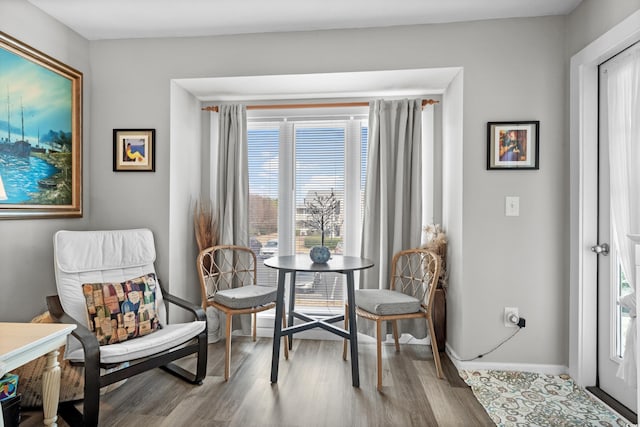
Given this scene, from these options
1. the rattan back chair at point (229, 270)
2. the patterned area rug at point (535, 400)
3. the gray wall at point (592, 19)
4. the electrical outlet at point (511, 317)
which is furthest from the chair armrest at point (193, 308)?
the gray wall at point (592, 19)

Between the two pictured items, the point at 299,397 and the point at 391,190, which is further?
the point at 391,190

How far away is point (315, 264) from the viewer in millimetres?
2746

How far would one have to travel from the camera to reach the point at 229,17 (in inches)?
107

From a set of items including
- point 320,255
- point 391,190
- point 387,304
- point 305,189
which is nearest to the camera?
point 387,304

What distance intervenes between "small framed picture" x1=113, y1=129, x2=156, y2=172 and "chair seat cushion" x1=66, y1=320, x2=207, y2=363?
1.33 meters

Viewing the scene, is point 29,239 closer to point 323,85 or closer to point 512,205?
point 323,85

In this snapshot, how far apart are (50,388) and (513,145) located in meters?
3.13

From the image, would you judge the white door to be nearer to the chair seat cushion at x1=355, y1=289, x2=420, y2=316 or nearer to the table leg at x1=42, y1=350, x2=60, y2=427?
the chair seat cushion at x1=355, y1=289, x2=420, y2=316

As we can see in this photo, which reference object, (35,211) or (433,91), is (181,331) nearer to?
(35,211)

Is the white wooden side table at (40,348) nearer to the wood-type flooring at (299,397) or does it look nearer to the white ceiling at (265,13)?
the wood-type flooring at (299,397)

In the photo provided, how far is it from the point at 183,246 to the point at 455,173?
2340 millimetres

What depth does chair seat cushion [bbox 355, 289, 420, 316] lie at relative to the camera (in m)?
2.58

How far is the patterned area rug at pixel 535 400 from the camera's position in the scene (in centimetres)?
211

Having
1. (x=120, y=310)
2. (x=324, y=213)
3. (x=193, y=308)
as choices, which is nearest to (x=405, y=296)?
(x=324, y=213)
